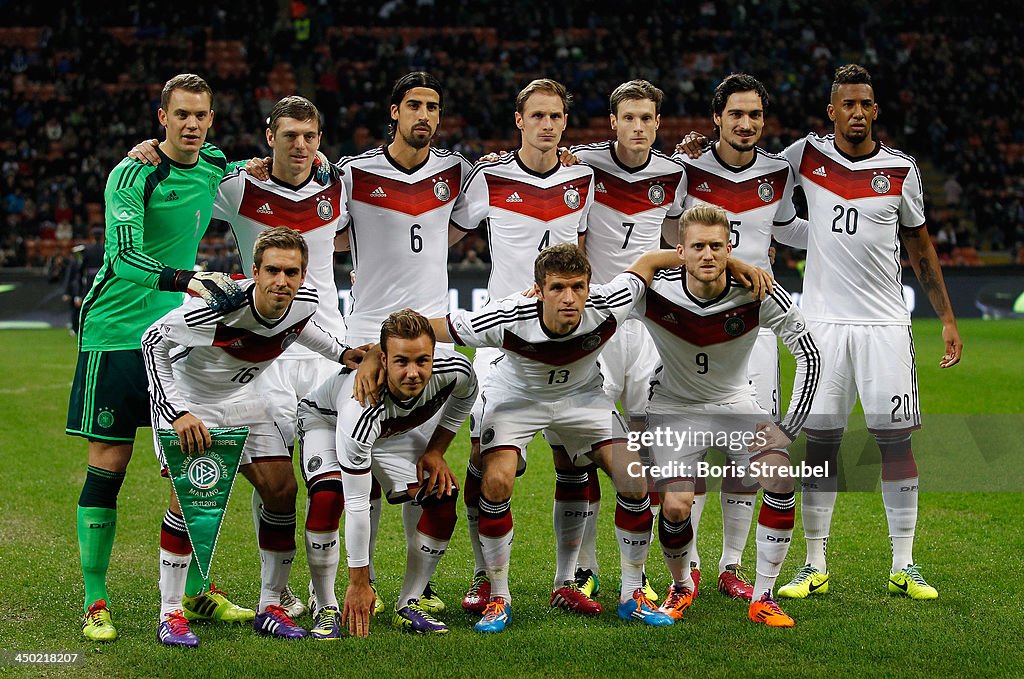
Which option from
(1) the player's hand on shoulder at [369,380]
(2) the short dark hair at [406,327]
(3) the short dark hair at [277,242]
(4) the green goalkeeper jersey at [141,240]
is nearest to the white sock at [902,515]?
(2) the short dark hair at [406,327]

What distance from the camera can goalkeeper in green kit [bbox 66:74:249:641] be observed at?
483 centimetres

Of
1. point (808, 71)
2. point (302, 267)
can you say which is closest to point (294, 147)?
point (302, 267)

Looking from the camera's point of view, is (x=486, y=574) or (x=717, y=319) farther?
(x=486, y=574)

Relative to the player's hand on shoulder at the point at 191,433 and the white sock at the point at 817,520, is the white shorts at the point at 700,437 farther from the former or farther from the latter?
the player's hand on shoulder at the point at 191,433

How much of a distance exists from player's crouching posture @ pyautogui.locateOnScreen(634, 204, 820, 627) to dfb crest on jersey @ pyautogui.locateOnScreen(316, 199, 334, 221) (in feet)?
5.23

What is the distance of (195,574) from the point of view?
5.26 meters

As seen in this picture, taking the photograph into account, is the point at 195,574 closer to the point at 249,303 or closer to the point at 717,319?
the point at 249,303

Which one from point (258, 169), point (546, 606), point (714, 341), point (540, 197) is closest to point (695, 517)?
point (546, 606)

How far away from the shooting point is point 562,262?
4785 mm

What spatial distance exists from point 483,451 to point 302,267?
3.80 feet

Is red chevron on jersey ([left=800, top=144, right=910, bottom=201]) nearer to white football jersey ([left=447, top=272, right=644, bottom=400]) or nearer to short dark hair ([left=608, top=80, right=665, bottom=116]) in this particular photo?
short dark hair ([left=608, top=80, right=665, bottom=116])

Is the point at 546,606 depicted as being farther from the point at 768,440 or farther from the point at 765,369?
the point at 765,369

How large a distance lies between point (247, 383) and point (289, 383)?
39 centimetres

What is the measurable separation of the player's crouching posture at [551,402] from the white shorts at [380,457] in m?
0.33
